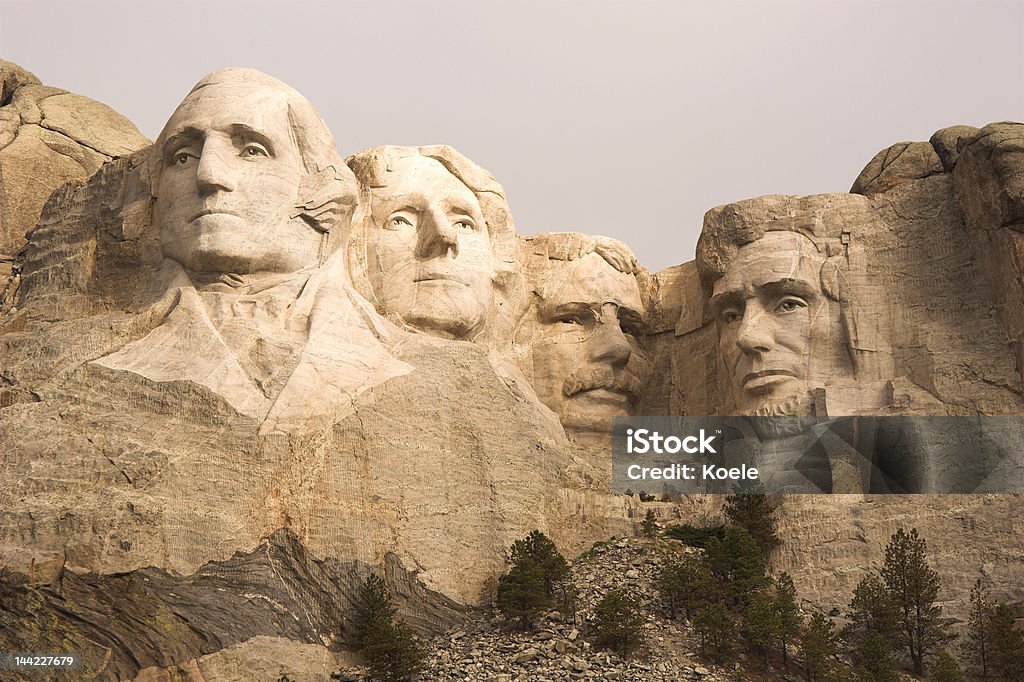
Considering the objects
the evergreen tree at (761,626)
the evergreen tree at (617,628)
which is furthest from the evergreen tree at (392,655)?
the evergreen tree at (761,626)

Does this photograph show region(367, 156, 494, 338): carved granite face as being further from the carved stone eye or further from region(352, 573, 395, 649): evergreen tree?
region(352, 573, 395, 649): evergreen tree

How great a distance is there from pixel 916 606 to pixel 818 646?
1.37 m

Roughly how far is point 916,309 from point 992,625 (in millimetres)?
4744

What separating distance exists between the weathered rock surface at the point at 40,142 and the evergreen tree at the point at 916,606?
40.1 feet

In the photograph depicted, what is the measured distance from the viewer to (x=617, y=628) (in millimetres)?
21922

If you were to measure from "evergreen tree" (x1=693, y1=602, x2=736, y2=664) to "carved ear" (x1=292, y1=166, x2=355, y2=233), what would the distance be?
21.6 ft

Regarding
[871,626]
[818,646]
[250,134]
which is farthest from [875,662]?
[250,134]

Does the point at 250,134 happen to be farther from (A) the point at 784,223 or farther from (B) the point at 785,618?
(B) the point at 785,618

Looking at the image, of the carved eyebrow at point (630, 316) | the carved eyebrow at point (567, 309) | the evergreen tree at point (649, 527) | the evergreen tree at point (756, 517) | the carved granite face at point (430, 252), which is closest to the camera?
the evergreen tree at point (756, 517)

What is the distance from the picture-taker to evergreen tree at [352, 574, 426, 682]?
2114cm

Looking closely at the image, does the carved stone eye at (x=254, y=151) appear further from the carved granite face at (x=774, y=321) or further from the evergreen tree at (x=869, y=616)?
the evergreen tree at (x=869, y=616)

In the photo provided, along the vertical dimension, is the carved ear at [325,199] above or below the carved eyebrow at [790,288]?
above

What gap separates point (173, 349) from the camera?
76.3ft

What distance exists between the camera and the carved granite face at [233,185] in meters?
23.9
